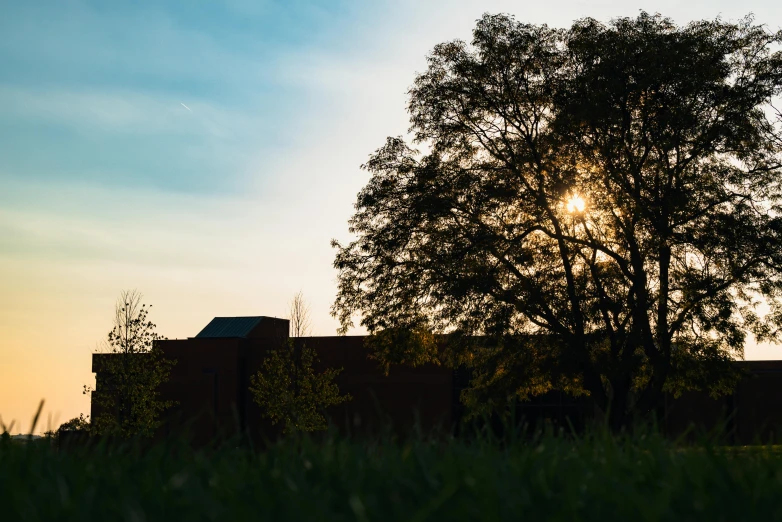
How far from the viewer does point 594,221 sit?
2684 centimetres

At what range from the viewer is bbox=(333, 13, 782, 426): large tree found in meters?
25.9

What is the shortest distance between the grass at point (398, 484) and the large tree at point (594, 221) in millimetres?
21053

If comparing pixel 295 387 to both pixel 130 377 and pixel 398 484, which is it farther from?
pixel 398 484

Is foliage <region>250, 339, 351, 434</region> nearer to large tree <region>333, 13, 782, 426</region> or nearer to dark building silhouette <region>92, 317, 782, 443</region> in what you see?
dark building silhouette <region>92, 317, 782, 443</region>

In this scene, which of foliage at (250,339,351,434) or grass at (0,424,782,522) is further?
foliage at (250,339,351,434)

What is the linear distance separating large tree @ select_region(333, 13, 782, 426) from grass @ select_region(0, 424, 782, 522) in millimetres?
21053

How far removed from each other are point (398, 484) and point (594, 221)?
24009 mm

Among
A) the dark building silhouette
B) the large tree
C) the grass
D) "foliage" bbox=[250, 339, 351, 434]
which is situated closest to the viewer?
the grass

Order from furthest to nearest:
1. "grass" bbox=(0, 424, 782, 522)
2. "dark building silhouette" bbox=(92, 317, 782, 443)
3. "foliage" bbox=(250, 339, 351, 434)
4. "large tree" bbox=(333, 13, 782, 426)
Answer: "dark building silhouette" bbox=(92, 317, 782, 443) → "foliage" bbox=(250, 339, 351, 434) → "large tree" bbox=(333, 13, 782, 426) → "grass" bbox=(0, 424, 782, 522)

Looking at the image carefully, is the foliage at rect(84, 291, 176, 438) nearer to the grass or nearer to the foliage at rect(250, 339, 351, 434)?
the foliage at rect(250, 339, 351, 434)

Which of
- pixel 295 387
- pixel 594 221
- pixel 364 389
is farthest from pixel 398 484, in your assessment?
pixel 364 389

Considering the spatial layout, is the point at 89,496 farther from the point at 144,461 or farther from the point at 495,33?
the point at 495,33

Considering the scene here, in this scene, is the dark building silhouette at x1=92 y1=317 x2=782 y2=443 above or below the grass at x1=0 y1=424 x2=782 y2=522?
above

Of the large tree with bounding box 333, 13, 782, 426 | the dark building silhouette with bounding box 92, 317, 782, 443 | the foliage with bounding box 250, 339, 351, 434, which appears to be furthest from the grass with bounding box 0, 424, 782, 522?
the dark building silhouette with bounding box 92, 317, 782, 443
